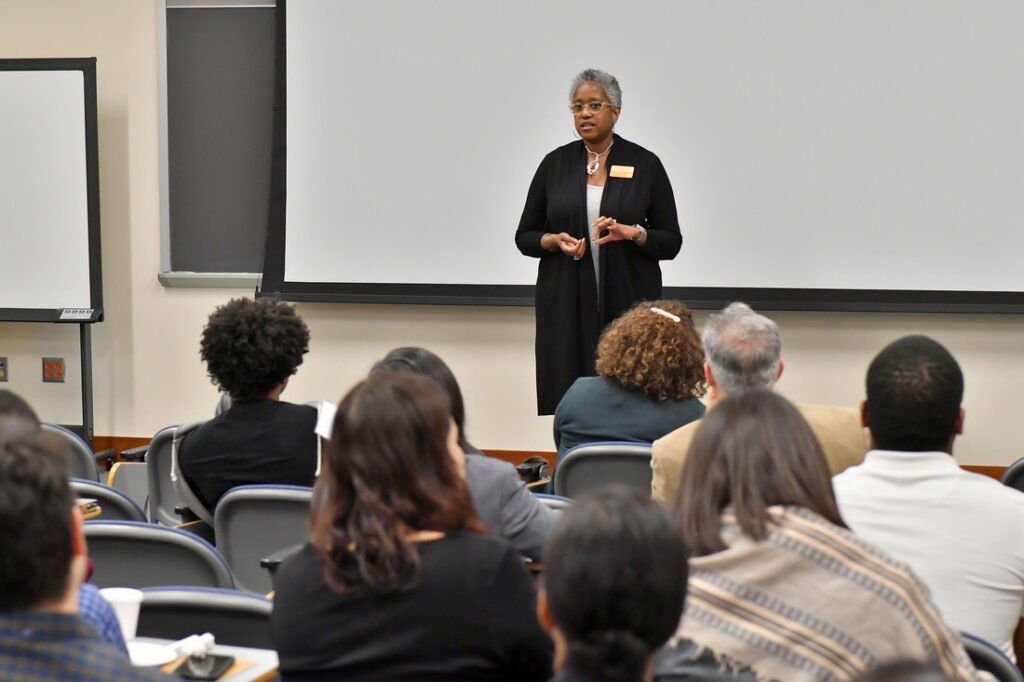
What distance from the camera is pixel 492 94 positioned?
5211 millimetres

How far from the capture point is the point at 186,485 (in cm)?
276

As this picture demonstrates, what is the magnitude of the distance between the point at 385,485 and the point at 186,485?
56.7 inches

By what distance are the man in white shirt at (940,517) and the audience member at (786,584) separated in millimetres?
391

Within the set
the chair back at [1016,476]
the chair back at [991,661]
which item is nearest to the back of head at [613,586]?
the chair back at [991,661]

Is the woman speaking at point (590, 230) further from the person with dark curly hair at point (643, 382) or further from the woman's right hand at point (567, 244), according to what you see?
the person with dark curly hair at point (643, 382)

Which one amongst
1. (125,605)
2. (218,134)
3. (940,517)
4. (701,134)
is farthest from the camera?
(218,134)

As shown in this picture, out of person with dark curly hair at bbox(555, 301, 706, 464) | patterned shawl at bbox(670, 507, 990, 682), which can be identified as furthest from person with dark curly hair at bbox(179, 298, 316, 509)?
patterned shawl at bbox(670, 507, 990, 682)

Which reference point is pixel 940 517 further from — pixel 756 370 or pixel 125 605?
pixel 125 605

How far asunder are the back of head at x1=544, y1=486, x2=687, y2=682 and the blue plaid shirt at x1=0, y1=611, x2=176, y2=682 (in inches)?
17.1

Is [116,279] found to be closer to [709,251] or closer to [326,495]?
[709,251]

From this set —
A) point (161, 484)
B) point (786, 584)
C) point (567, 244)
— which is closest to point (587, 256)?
point (567, 244)

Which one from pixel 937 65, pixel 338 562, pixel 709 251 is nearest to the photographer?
pixel 338 562

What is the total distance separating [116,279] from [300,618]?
4635mm

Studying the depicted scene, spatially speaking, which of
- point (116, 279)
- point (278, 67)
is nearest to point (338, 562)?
point (278, 67)
